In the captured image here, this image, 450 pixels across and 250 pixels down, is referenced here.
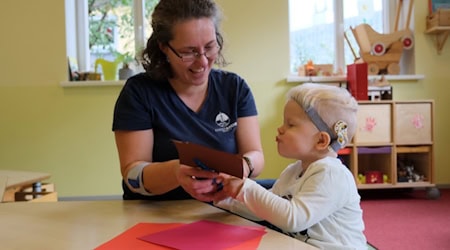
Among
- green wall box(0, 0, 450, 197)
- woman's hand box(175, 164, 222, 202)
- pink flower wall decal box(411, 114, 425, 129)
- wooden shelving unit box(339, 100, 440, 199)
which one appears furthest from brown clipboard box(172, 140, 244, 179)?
pink flower wall decal box(411, 114, 425, 129)

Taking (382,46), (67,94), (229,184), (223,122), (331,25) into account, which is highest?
(331,25)

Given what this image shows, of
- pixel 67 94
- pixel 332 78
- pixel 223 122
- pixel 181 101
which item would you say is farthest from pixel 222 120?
pixel 67 94

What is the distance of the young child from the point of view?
81 centimetres

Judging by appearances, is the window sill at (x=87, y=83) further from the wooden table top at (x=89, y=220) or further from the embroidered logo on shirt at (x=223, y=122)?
the wooden table top at (x=89, y=220)

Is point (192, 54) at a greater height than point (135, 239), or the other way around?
point (192, 54)

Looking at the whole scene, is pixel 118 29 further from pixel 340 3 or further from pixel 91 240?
pixel 91 240

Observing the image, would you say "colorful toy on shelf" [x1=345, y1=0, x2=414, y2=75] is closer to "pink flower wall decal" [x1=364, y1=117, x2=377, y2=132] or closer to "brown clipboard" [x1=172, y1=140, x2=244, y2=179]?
"pink flower wall decal" [x1=364, y1=117, x2=377, y2=132]

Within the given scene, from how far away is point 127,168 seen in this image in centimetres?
115

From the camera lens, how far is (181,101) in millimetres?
1258

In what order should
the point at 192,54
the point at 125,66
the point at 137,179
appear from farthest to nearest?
the point at 125,66 → the point at 192,54 → the point at 137,179

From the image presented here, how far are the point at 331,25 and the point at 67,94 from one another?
2147 mm

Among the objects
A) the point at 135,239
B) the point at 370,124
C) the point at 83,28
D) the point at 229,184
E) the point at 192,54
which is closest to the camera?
the point at 135,239

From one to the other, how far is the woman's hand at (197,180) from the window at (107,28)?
271 cm

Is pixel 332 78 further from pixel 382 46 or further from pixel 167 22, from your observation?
pixel 167 22
